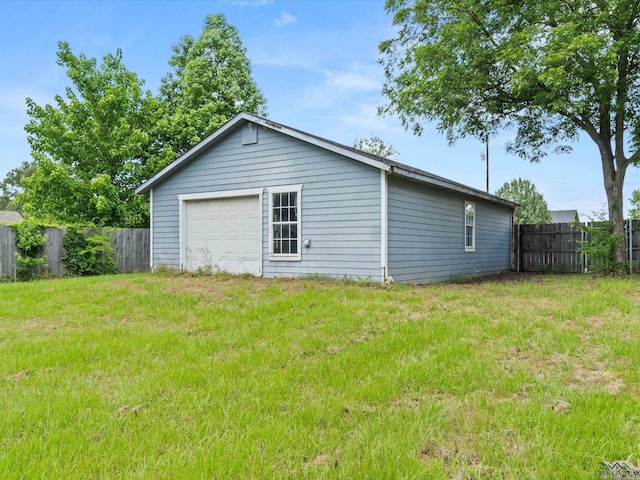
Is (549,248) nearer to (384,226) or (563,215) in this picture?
(384,226)

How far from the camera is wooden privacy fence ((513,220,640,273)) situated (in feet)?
48.8

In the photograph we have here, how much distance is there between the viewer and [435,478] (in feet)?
6.57

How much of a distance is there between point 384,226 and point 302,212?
2.16 meters

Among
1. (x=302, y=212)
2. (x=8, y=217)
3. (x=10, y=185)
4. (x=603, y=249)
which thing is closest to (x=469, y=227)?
(x=603, y=249)

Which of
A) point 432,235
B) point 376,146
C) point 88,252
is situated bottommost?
point 88,252

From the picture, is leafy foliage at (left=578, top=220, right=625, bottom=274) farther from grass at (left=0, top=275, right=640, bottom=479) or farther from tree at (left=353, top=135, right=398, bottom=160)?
tree at (left=353, top=135, right=398, bottom=160)

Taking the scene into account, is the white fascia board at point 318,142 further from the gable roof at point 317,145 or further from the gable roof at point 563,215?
the gable roof at point 563,215

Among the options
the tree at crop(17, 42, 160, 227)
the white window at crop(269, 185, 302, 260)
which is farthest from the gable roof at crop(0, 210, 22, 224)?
the white window at crop(269, 185, 302, 260)

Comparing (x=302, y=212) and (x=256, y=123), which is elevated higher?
(x=256, y=123)

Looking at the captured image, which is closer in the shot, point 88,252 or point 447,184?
point 447,184

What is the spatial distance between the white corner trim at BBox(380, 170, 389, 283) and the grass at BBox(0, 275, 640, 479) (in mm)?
2501

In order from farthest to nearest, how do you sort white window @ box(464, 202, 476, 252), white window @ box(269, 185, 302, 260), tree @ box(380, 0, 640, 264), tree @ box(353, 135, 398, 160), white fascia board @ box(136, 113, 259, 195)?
1. tree @ box(353, 135, 398, 160)
2. white window @ box(464, 202, 476, 252)
3. white fascia board @ box(136, 113, 259, 195)
4. tree @ box(380, 0, 640, 264)
5. white window @ box(269, 185, 302, 260)

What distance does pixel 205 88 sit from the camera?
2200cm

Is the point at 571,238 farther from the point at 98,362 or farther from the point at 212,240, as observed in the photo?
the point at 98,362
